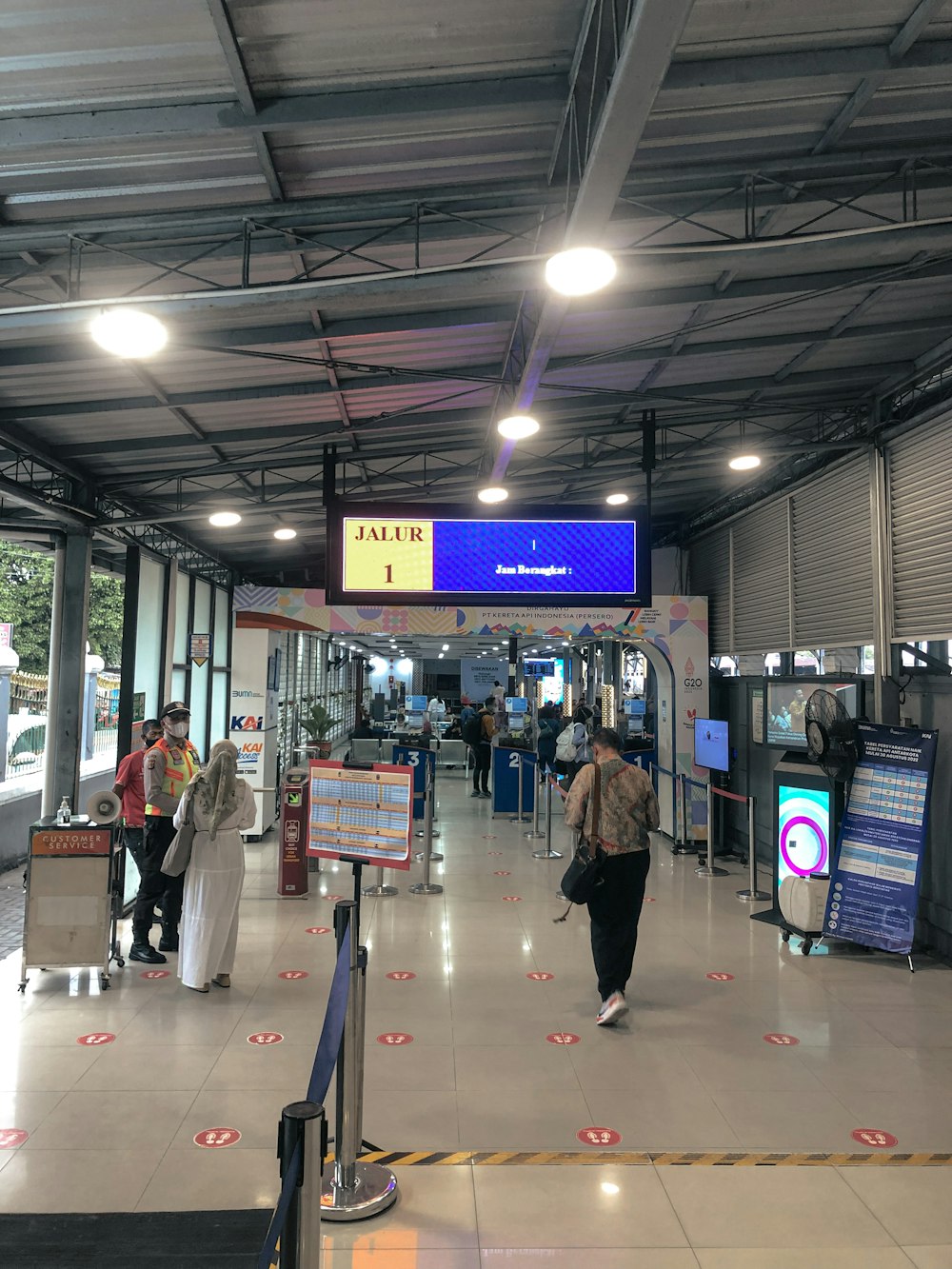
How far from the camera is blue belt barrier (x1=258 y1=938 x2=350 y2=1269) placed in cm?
171

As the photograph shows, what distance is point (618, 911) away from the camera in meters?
5.14

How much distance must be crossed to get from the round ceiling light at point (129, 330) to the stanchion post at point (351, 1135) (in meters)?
2.92

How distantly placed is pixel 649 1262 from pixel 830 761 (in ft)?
15.2

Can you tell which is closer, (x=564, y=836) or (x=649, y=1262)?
(x=649, y=1262)

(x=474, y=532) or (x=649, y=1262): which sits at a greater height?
(x=474, y=532)

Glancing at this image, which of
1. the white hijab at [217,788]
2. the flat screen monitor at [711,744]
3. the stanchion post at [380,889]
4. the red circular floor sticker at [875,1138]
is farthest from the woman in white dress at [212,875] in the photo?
the flat screen monitor at [711,744]

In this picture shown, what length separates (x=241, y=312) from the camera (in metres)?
5.32

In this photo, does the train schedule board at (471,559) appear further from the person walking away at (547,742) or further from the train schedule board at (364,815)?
the person walking away at (547,742)

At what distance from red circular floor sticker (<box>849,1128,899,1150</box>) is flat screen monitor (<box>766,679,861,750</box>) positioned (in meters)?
4.69

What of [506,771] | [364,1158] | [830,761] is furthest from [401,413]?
[506,771]

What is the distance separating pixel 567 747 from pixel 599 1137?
9.32 m

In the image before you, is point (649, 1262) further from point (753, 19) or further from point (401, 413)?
point (401, 413)

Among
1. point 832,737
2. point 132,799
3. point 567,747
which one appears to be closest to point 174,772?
point 132,799

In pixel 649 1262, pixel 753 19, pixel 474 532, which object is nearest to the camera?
pixel 649 1262
